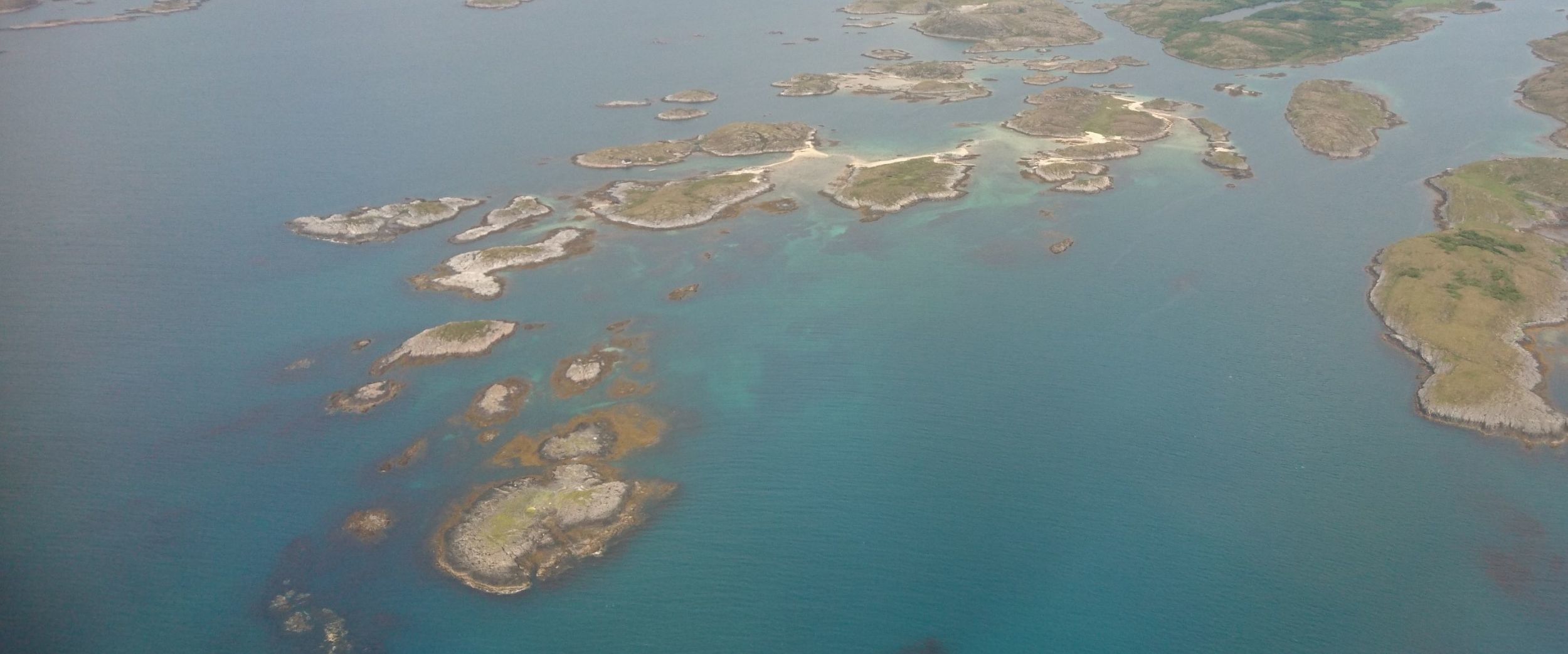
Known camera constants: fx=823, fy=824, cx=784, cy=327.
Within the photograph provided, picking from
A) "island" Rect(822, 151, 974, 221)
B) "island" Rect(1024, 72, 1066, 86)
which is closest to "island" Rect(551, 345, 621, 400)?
"island" Rect(822, 151, 974, 221)

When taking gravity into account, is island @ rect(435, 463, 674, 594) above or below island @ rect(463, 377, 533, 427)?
below

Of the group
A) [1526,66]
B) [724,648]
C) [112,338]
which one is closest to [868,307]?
[724,648]

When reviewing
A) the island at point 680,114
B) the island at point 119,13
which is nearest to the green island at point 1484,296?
the island at point 680,114

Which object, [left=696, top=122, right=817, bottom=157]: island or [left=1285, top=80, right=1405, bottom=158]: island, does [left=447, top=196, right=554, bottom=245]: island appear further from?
[left=1285, top=80, right=1405, bottom=158]: island

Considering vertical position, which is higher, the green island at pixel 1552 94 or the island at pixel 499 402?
the green island at pixel 1552 94

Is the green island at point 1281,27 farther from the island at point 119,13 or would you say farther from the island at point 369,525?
the island at point 119,13

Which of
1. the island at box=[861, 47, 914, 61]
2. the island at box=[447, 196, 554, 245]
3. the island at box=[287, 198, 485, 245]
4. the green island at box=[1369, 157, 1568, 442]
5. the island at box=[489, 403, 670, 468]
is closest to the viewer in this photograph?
the island at box=[489, 403, 670, 468]

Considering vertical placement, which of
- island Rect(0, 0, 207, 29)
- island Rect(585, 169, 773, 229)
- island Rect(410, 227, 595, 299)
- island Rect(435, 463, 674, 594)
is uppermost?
island Rect(0, 0, 207, 29)
